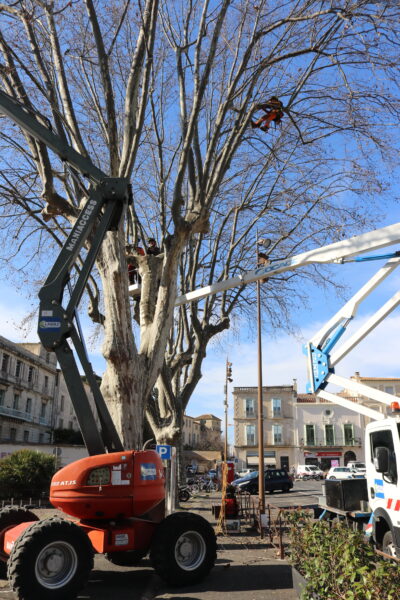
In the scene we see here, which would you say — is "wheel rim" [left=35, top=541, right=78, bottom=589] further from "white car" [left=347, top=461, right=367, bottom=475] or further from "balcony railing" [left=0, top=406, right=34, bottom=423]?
"balcony railing" [left=0, top=406, right=34, bottom=423]

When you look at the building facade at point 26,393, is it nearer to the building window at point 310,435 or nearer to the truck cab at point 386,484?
the building window at point 310,435

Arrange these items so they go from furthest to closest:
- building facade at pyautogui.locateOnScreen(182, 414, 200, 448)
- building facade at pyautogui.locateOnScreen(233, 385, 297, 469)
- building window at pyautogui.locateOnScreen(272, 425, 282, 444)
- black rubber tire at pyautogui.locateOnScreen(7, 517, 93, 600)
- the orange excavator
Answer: building facade at pyautogui.locateOnScreen(182, 414, 200, 448), building window at pyautogui.locateOnScreen(272, 425, 282, 444), building facade at pyautogui.locateOnScreen(233, 385, 297, 469), the orange excavator, black rubber tire at pyautogui.locateOnScreen(7, 517, 93, 600)

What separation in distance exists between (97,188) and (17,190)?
25.1ft

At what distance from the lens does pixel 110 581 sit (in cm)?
704

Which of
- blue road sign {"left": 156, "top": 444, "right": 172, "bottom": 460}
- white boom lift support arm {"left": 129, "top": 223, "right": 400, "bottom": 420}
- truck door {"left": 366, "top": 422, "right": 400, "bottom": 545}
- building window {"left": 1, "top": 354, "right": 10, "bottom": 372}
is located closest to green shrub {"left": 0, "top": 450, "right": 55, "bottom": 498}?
blue road sign {"left": 156, "top": 444, "right": 172, "bottom": 460}

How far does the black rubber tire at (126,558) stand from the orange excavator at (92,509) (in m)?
0.02

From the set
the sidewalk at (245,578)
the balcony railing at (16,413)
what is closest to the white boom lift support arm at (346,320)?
the sidewalk at (245,578)

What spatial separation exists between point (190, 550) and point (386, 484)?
2.87 m

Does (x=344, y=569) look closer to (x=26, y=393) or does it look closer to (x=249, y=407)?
(x=26, y=393)

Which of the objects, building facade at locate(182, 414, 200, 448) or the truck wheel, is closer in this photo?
the truck wheel

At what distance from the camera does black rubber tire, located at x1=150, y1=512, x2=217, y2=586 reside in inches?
261

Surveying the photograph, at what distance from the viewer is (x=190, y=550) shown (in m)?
7.00

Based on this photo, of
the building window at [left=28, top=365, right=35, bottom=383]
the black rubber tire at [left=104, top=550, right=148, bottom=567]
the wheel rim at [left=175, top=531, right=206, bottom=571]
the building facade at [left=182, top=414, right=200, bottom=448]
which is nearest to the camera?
the wheel rim at [left=175, top=531, right=206, bottom=571]

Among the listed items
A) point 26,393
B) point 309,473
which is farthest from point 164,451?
point 309,473
